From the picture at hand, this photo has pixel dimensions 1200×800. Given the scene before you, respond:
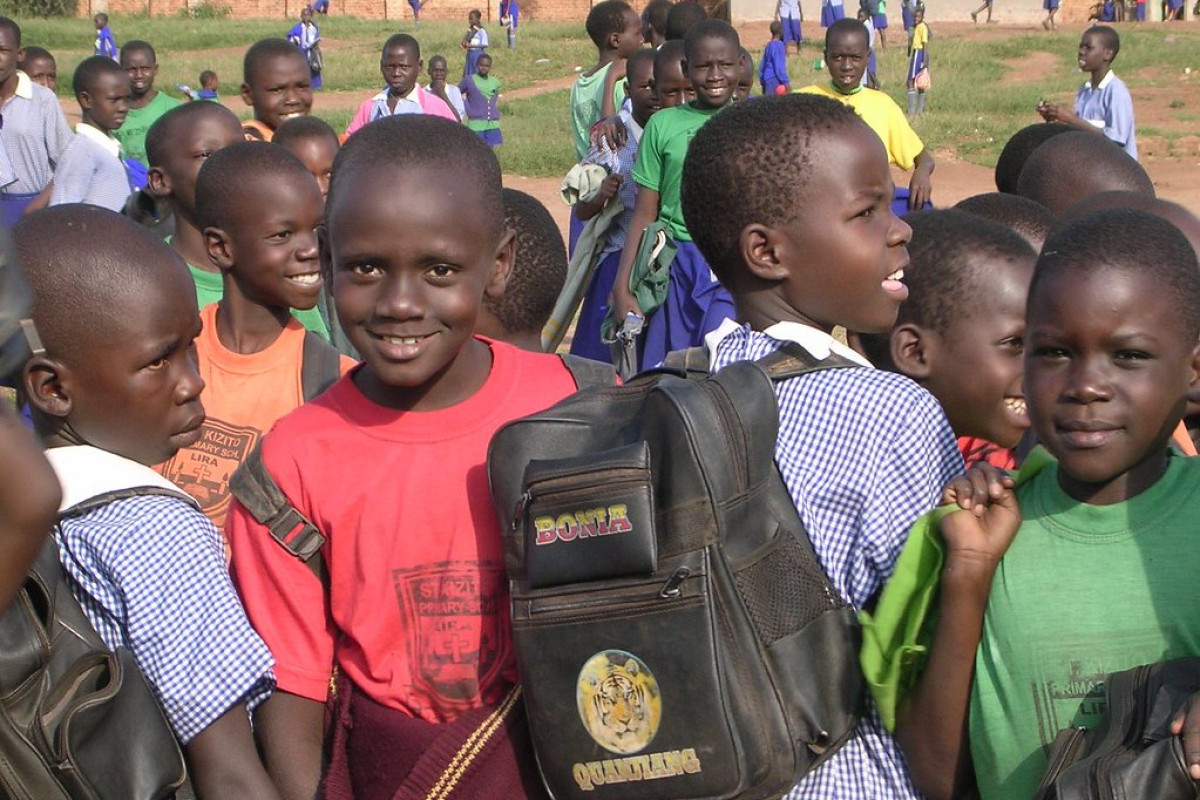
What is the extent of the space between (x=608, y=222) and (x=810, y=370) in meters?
4.66

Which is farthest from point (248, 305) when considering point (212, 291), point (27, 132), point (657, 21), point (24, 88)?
point (657, 21)

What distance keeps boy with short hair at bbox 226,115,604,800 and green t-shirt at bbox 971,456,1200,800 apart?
0.67 meters

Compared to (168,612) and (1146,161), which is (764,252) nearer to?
(168,612)

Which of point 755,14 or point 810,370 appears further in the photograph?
point 755,14

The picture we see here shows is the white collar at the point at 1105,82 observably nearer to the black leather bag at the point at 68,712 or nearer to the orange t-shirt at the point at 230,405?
the orange t-shirt at the point at 230,405

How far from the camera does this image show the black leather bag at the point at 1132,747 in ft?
5.93

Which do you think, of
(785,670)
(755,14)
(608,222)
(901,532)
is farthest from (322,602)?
(755,14)

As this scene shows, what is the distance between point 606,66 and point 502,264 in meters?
6.53

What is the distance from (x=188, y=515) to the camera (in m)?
2.38

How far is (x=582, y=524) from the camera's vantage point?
2.01 m

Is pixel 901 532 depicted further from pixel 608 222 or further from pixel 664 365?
pixel 608 222

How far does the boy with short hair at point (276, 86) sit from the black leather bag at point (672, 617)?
198 inches

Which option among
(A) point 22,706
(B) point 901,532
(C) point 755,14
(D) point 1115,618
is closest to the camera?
(A) point 22,706

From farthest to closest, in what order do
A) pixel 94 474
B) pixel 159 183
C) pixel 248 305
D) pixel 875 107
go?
pixel 875 107 < pixel 159 183 < pixel 248 305 < pixel 94 474
